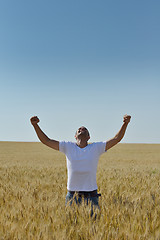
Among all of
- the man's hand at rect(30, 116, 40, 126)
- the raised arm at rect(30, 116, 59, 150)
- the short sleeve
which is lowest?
the short sleeve

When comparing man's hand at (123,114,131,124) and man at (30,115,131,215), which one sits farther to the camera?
man's hand at (123,114,131,124)

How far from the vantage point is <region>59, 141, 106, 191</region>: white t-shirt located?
3.37 meters

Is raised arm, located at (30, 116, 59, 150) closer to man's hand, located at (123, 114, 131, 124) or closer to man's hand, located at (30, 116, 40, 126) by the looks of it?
man's hand, located at (30, 116, 40, 126)

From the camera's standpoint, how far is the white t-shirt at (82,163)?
11.0 ft

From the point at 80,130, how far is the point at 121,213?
1.17 meters

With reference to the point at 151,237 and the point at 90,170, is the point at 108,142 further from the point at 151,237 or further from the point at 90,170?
the point at 151,237

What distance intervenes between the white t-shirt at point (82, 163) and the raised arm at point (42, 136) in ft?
0.29

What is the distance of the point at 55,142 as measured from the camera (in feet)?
11.2

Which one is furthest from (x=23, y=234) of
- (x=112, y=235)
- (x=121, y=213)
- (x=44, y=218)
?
(x=121, y=213)

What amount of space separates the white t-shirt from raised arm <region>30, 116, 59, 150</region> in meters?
0.09

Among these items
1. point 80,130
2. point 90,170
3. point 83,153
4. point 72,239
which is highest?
point 80,130

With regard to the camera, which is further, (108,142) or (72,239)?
(108,142)

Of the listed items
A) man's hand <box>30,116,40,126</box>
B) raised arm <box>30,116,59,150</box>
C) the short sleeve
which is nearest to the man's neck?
the short sleeve

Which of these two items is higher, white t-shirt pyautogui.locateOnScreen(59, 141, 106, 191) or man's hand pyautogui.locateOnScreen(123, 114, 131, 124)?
man's hand pyautogui.locateOnScreen(123, 114, 131, 124)
